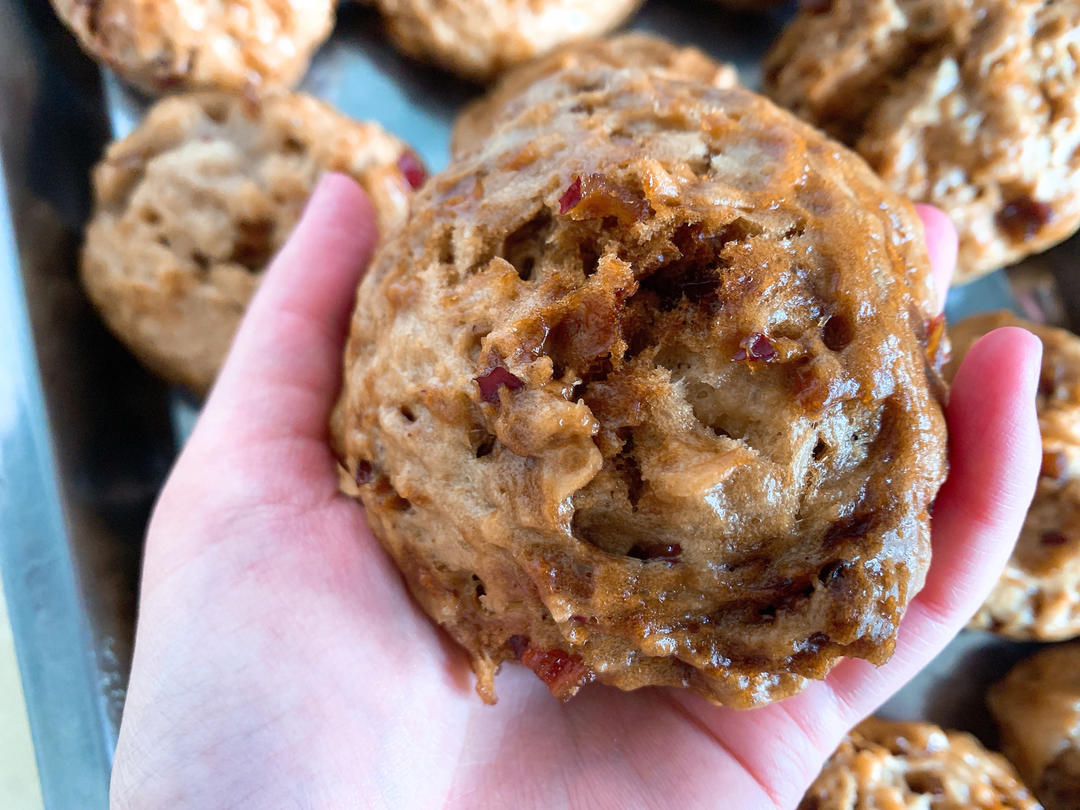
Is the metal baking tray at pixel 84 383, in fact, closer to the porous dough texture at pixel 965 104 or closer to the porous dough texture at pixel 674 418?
the porous dough texture at pixel 965 104

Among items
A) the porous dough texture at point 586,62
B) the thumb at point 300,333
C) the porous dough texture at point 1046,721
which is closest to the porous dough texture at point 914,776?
the porous dough texture at point 1046,721

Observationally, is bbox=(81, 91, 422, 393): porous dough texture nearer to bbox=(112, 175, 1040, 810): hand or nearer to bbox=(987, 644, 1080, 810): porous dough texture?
bbox=(112, 175, 1040, 810): hand

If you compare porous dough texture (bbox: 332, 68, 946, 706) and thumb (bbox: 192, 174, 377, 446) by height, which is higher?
porous dough texture (bbox: 332, 68, 946, 706)

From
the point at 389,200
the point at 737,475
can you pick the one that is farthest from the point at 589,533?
the point at 389,200

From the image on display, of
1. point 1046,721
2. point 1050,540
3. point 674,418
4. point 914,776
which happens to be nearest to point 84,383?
point 674,418

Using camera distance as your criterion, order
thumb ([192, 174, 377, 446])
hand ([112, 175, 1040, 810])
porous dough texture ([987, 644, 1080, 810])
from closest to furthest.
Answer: hand ([112, 175, 1040, 810]) → thumb ([192, 174, 377, 446]) → porous dough texture ([987, 644, 1080, 810])

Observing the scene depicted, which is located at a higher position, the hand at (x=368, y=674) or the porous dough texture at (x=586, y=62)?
the porous dough texture at (x=586, y=62)

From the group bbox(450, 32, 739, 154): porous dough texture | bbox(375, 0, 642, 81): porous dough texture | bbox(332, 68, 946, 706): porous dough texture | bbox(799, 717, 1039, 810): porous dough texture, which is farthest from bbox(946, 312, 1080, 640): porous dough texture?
bbox(375, 0, 642, 81): porous dough texture
